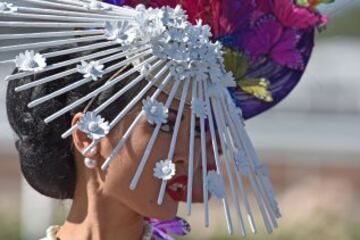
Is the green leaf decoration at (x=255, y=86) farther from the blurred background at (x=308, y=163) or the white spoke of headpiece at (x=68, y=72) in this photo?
the blurred background at (x=308, y=163)

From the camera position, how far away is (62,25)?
6.15ft

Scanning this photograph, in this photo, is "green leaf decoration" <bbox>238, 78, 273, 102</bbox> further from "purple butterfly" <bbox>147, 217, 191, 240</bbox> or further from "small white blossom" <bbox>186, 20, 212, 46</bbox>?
"purple butterfly" <bbox>147, 217, 191, 240</bbox>

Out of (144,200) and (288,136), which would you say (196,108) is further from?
(288,136)

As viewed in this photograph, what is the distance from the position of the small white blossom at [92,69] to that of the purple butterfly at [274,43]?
0.91ft

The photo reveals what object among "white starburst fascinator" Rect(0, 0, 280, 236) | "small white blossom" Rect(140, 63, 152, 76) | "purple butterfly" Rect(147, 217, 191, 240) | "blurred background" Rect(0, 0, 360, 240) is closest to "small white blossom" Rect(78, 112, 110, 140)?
"white starburst fascinator" Rect(0, 0, 280, 236)

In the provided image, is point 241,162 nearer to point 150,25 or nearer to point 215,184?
point 215,184

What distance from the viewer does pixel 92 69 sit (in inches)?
71.4

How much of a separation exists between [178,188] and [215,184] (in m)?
0.07

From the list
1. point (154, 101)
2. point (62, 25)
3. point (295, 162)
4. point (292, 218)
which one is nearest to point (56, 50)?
point (62, 25)

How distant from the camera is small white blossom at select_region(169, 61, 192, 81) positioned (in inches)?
72.6

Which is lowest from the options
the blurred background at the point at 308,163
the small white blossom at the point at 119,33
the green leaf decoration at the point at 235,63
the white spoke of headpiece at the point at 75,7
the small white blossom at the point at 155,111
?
the blurred background at the point at 308,163

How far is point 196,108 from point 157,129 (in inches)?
2.7

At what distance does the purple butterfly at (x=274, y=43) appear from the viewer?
6.42 ft

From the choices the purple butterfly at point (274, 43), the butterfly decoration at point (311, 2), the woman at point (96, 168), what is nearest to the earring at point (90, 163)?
the woman at point (96, 168)
